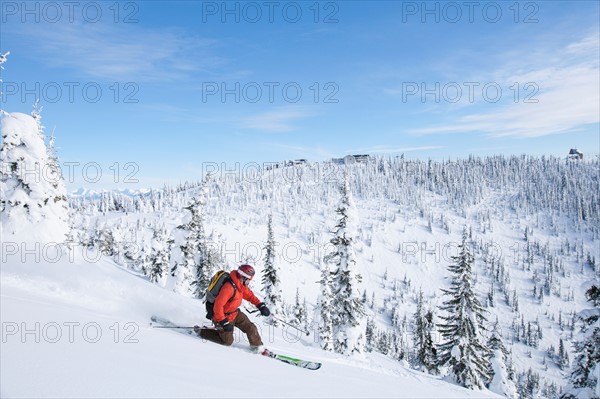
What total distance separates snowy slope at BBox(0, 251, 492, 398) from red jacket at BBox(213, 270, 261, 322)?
71cm

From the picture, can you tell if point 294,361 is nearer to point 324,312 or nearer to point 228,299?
point 228,299

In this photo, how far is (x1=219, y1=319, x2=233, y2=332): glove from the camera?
820 cm

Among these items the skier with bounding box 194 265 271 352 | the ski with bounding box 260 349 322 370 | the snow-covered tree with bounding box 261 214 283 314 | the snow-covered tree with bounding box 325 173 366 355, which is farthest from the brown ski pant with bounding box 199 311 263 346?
the snow-covered tree with bounding box 261 214 283 314

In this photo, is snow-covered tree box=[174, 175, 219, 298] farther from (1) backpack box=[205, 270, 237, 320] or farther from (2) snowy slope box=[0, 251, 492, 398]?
(1) backpack box=[205, 270, 237, 320]

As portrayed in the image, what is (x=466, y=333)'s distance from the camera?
79.6 feet

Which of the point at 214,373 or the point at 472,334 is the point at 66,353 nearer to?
the point at 214,373

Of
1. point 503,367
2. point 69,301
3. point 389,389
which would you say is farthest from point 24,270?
point 503,367

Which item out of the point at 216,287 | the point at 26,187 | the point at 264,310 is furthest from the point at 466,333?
the point at 26,187

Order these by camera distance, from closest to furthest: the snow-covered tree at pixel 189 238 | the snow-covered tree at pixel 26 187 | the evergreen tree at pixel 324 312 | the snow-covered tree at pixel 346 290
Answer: the snow-covered tree at pixel 26 187 < the snow-covered tree at pixel 346 290 < the snow-covered tree at pixel 189 238 < the evergreen tree at pixel 324 312

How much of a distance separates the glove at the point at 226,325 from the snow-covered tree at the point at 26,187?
1334cm

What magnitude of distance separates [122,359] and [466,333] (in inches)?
969

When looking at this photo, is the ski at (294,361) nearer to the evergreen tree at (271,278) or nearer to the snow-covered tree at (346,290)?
the snow-covered tree at (346,290)

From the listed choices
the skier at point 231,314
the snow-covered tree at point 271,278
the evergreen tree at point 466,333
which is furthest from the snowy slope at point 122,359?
the snow-covered tree at point 271,278

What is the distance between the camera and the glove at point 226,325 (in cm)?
820
